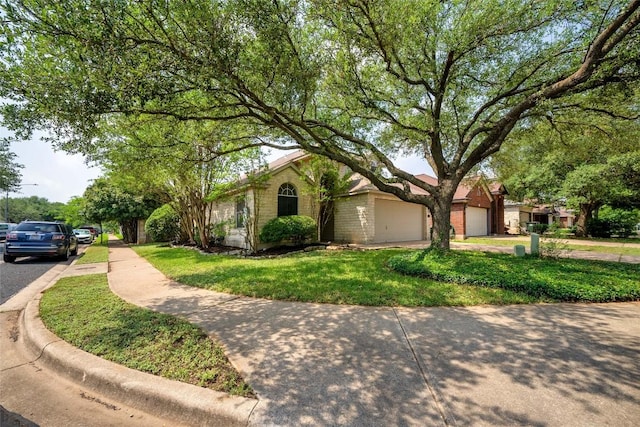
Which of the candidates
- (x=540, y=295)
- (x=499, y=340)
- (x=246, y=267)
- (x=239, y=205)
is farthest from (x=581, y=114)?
(x=239, y=205)

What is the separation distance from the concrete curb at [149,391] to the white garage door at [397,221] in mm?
13928

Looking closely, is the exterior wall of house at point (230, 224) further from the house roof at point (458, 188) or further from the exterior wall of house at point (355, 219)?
the house roof at point (458, 188)

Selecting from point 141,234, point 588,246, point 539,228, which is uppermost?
point 539,228

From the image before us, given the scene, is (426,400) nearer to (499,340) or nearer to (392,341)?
(392,341)

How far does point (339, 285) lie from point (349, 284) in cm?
23

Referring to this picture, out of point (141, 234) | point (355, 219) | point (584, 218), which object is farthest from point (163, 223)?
point (584, 218)

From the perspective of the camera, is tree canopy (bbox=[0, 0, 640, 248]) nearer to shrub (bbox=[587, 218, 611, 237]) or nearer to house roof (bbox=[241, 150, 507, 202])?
house roof (bbox=[241, 150, 507, 202])

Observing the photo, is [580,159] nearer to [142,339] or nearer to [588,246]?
[588,246]

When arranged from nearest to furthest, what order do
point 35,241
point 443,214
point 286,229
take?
point 443,214, point 35,241, point 286,229

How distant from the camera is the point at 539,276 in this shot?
18.6ft

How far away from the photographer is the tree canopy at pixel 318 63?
449 centimetres

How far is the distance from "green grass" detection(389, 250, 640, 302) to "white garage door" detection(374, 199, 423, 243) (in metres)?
8.50

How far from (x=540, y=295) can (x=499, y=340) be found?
2.58 meters

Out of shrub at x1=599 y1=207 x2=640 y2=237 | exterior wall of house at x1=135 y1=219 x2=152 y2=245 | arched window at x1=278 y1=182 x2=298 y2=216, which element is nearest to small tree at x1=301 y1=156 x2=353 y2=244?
arched window at x1=278 y1=182 x2=298 y2=216
